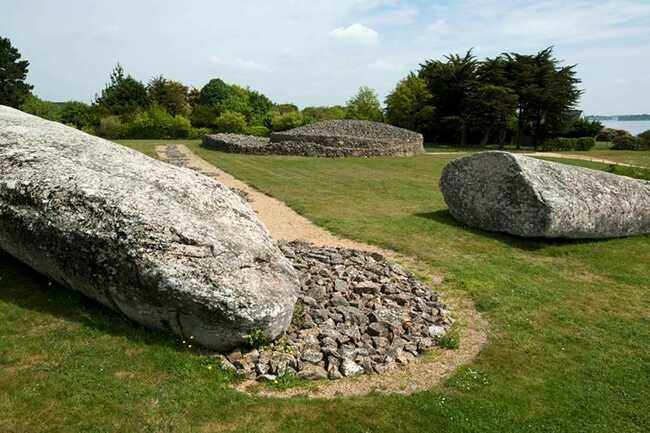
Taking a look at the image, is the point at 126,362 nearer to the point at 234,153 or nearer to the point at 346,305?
the point at 346,305

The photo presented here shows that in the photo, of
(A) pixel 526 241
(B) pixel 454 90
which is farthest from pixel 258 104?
(A) pixel 526 241

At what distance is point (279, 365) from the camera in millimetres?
5961

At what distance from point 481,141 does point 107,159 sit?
1942 inches

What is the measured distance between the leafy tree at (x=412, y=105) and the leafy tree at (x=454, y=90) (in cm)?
105

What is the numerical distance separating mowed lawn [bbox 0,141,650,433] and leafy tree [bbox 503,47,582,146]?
128 feet

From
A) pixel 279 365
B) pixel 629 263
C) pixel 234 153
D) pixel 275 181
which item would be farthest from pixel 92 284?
pixel 234 153

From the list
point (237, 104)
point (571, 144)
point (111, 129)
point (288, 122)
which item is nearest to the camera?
point (571, 144)

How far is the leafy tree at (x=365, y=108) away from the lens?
197ft

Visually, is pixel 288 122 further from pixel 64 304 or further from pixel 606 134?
pixel 64 304

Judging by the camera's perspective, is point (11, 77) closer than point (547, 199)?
No

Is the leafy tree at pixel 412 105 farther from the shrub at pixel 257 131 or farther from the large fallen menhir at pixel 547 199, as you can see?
the large fallen menhir at pixel 547 199

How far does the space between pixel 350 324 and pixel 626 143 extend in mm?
48506

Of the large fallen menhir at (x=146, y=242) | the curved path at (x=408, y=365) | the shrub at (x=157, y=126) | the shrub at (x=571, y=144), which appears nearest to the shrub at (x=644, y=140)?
the shrub at (x=571, y=144)

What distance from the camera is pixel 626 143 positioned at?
45.4 m
